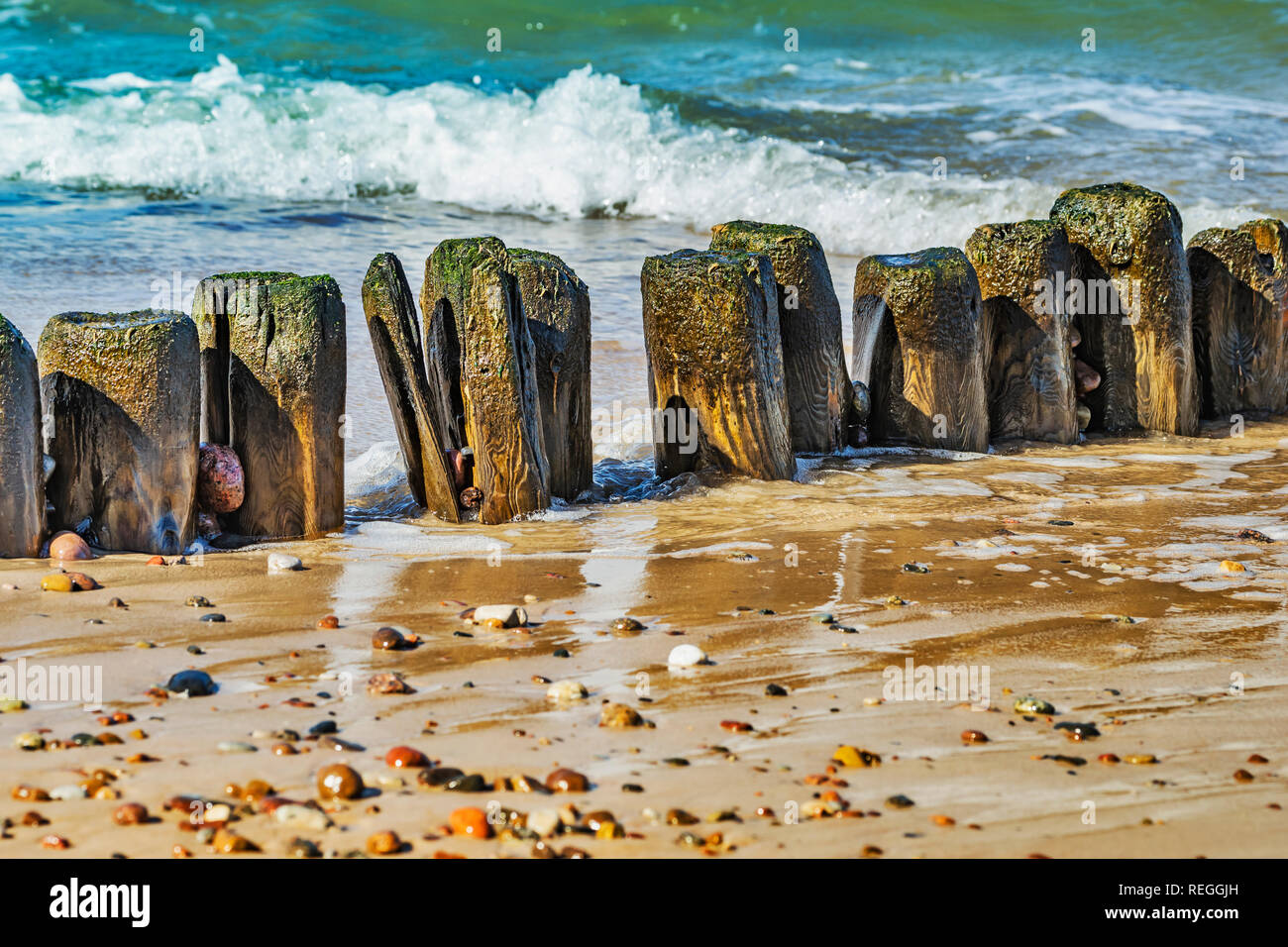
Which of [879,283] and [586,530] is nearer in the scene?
[586,530]

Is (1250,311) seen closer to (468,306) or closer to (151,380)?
(468,306)

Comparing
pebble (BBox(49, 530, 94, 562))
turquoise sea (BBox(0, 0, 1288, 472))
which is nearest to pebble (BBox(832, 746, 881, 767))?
pebble (BBox(49, 530, 94, 562))

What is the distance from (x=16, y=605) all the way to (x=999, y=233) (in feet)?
12.6

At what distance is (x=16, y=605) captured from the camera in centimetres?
324

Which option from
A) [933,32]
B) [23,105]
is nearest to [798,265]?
[23,105]

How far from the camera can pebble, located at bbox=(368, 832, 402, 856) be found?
208 cm

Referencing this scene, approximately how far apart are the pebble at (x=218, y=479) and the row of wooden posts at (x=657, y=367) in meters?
0.05

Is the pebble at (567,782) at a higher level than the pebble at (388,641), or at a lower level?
lower

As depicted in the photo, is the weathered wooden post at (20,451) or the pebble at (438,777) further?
the weathered wooden post at (20,451)

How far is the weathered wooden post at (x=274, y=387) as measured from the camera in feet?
12.9

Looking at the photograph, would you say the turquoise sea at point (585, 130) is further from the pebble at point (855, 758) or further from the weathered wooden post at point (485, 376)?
the pebble at point (855, 758)

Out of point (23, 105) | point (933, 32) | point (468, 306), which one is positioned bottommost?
point (468, 306)

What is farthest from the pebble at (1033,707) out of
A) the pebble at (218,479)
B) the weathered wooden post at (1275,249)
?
the weathered wooden post at (1275,249)

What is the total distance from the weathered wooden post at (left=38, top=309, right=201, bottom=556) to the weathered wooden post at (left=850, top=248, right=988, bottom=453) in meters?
2.60
